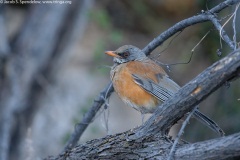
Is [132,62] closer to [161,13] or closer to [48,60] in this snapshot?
[48,60]

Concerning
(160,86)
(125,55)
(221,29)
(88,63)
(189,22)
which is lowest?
(221,29)

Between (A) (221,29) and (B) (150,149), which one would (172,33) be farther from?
(B) (150,149)

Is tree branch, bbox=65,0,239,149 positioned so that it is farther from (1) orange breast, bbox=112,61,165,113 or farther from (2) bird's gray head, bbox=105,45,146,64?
(2) bird's gray head, bbox=105,45,146,64

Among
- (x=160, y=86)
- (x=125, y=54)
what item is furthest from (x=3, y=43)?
(x=160, y=86)

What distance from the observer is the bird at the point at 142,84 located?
18.2 ft

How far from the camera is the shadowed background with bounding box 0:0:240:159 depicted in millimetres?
8406

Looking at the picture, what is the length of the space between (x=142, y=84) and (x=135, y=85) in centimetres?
8

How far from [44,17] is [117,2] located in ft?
6.83

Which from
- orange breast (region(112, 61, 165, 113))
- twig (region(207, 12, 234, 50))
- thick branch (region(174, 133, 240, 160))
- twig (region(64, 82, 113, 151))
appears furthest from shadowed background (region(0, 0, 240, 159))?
thick branch (region(174, 133, 240, 160))

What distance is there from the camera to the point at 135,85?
5.70 m

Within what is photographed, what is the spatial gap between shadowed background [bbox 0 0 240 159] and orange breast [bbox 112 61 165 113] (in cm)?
195

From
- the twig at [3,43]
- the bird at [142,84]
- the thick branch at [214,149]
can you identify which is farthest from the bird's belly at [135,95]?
the twig at [3,43]

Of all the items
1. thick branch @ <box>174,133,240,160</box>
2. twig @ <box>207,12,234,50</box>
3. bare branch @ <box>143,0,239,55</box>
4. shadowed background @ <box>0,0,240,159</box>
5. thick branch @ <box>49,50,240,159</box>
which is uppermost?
shadowed background @ <box>0,0,240,159</box>

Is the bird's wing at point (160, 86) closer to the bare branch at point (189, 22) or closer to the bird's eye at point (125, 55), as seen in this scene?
the bare branch at point (189, 22)
